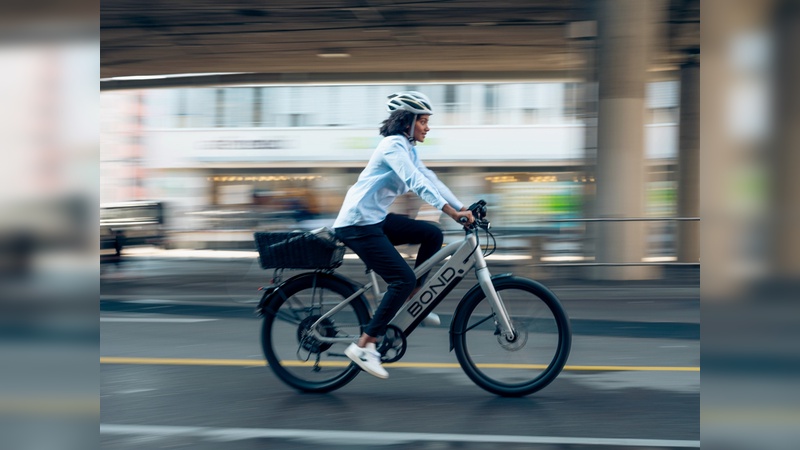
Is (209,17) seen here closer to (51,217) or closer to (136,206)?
(136,206)

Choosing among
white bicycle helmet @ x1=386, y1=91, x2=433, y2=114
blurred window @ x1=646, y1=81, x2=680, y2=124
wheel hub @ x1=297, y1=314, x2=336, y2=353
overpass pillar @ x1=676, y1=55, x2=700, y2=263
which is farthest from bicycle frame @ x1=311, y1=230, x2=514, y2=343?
blurred window @ x1=646, y1=81, x2=680, y2=124

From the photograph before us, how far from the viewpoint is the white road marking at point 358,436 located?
13.9ft

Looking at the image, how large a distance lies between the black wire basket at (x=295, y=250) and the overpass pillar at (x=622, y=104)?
28.2 feet

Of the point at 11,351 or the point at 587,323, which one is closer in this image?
the point at 11,351

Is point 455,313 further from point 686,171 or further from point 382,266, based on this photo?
point 686,171

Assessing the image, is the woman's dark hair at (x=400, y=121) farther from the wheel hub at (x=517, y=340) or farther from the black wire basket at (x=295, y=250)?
the wheel hub at (x=517, y=340)

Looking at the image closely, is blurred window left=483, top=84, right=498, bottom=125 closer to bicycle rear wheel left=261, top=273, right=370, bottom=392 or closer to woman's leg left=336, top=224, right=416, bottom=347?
bicycle rear wheel left=261, top=273, right=370, bottom=392

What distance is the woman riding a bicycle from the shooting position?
5012mm

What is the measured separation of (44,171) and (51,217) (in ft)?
0.28

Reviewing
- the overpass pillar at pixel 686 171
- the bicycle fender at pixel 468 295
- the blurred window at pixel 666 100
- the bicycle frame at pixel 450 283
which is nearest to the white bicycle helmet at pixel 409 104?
the bicycle frame at pixel 450 283

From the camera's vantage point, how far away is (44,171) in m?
1.59

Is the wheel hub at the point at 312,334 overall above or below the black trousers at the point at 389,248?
below

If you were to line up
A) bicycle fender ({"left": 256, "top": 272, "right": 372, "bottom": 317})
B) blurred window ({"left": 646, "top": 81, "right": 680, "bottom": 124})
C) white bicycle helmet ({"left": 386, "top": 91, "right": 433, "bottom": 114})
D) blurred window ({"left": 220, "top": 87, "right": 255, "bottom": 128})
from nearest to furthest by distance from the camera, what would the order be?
white bicycle helmet ({"left": 386, "top": 91, "right": 433, "bottom": 114}) → bicycle fender ({"left": 256, "top": 272, "right": 372, "bottom": 317}) → blurred window ({"left": 646, "top": 81, "right": 680, "bottom": 124}) → blurred window ({"left": 220, "top": 87, "right": 255, "bottom": 128})

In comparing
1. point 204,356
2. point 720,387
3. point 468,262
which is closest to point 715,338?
point 720,387
